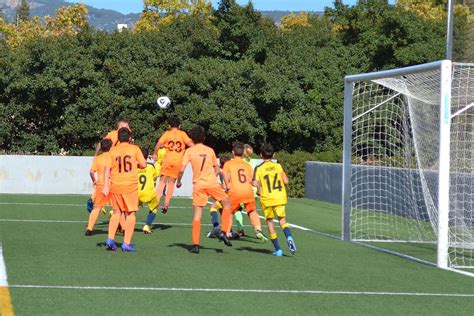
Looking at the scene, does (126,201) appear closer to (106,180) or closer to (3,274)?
(106,180)

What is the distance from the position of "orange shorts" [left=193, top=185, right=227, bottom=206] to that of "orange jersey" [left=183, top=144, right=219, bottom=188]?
0.07 metres

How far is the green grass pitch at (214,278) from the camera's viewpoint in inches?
393

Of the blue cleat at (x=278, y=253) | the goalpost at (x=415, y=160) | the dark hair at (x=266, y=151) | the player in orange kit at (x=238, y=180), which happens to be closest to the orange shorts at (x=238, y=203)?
the player in orange kit at (x=238, y=180)

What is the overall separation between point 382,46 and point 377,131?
22388 mm

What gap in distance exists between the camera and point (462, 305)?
416 inches

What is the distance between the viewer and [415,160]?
811 inches

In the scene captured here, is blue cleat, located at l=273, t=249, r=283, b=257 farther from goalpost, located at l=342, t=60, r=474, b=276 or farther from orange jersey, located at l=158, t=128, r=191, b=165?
orange jersey, located at l=158, t=128, r=191, b=165

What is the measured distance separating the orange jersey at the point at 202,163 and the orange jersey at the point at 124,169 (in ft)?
2.28

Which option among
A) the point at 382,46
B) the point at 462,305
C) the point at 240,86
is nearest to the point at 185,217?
the point at 462,305

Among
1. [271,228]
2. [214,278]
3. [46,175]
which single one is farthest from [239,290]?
[46,175]

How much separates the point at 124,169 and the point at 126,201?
0.46 metres

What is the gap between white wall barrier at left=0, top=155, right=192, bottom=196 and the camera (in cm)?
3206

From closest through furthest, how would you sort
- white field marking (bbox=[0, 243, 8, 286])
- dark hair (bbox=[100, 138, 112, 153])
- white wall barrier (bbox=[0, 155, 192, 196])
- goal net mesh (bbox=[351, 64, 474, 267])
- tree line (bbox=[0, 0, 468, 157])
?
white field marking (bbox=[0, 243, 8, 286]) < dark hair (bbox=[100, 138, 112, 153]) < goal net mesh (bbox=[351, 64, 474, 267]) < white wall barrier (bbox=[0, 155, 192, 196]) < tree line (bbox=[0, 0, 468, 157])

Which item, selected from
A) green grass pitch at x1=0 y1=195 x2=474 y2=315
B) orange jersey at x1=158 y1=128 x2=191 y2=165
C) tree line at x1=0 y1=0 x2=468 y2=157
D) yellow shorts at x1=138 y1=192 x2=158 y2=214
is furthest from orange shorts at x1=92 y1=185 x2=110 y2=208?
tree line at x1=0 y1=0 x2=468 y2=157
